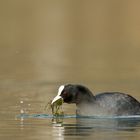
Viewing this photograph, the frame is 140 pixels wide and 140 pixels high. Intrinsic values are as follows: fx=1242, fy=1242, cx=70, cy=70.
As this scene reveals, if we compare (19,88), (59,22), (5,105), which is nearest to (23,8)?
(59,22)

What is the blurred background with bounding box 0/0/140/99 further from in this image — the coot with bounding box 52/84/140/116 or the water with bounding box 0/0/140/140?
the coot with bounding box 52/84/140/116

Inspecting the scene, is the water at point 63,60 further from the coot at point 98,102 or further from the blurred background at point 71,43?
the coot at point 98,102

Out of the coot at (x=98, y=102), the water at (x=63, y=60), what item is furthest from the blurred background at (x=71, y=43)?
the coot at (x=98, y=102)

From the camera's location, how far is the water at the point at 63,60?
766 inches

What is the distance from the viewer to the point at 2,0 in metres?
52.1

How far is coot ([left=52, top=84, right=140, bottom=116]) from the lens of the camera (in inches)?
822

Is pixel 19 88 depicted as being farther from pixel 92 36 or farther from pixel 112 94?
pixel 92 36

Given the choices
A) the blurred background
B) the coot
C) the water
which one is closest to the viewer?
the water

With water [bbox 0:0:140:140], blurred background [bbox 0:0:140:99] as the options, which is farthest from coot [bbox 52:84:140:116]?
blurred background [bbox 0:0:140:99]

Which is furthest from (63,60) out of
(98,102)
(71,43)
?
(98,102)

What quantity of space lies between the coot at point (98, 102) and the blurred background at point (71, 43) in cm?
327

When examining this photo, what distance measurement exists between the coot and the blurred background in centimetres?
327

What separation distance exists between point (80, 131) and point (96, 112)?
6.87 ft

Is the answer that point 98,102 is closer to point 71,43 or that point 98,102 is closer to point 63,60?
point 63,60
